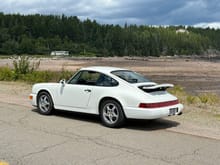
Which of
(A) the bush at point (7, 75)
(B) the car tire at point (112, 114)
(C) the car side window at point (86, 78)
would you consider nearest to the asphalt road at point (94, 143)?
(B) the car tire at point (112, 114)

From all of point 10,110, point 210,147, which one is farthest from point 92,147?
point 10,110

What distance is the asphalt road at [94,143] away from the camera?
6184 mm

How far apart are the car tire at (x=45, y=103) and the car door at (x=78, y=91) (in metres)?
0.41

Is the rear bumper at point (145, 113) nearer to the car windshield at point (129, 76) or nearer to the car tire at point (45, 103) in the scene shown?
the car windshield at point (129, 76)

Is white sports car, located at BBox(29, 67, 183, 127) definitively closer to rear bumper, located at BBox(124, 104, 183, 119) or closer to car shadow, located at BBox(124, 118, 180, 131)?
rear bumper, located at BBox(124, 104, 183, 119)

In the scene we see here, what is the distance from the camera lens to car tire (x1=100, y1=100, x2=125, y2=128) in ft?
28.8

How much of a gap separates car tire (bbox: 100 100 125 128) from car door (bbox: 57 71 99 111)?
1.82 feet

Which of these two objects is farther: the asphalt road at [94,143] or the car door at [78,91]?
the car door at [78,91]

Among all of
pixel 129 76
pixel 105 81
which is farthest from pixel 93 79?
pixel 129 76

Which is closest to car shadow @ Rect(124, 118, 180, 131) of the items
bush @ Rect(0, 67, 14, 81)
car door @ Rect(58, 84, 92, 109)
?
car door @ Rect(58, 84, 92, 109)

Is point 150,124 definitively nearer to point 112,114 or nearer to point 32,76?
point 112,114

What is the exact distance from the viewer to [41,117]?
10164 millimetres

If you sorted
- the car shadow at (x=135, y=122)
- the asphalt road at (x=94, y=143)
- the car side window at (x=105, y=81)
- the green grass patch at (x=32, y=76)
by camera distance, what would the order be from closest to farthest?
the asphalt road at (x=94, y=143), the car shadow at (x=135, y=122), the car side window at (x=105, y=81), the green grass patch at (x=32, y=76)

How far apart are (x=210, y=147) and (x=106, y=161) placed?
2.20 m
